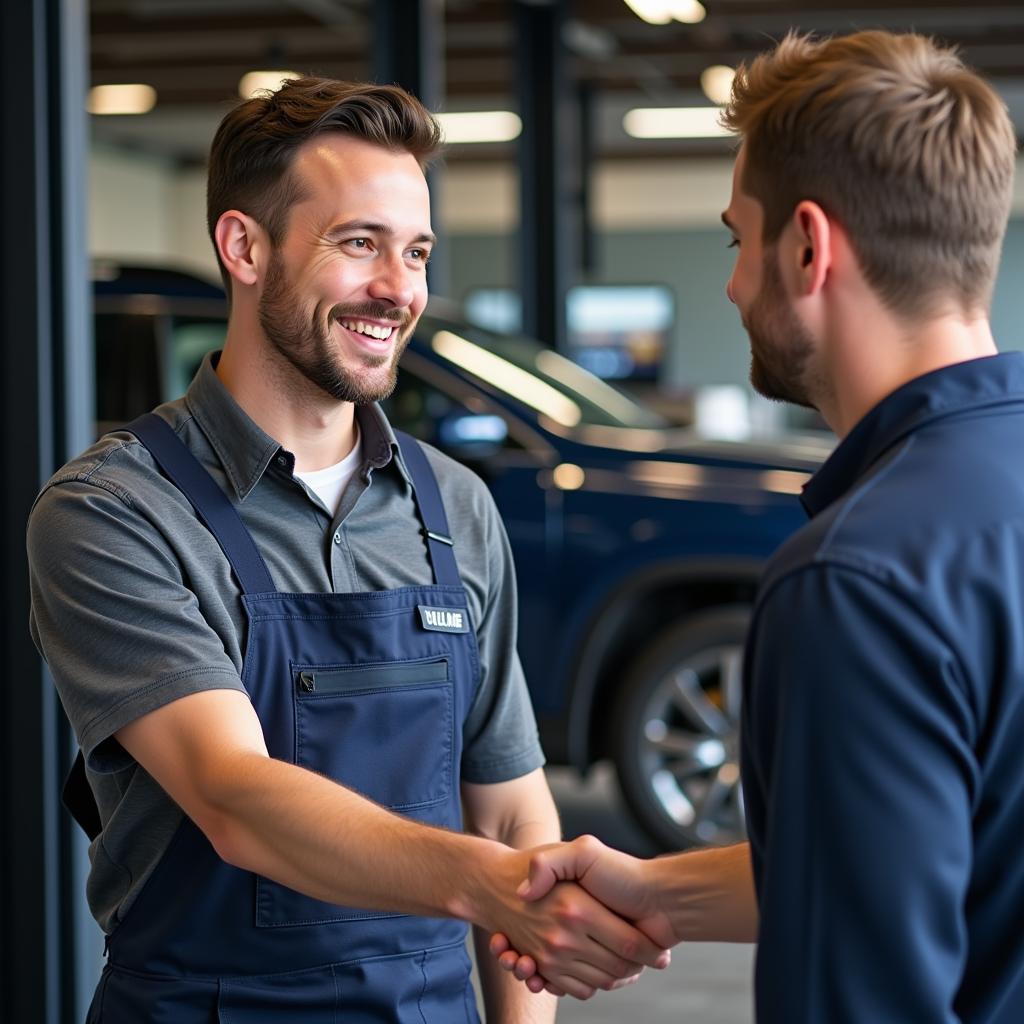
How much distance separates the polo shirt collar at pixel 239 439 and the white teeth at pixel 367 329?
0.38 feet

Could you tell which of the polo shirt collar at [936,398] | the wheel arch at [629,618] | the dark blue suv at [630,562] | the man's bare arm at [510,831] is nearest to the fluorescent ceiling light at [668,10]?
the dark blue suv at [630,562]

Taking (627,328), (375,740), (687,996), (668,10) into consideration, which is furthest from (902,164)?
(627,328)

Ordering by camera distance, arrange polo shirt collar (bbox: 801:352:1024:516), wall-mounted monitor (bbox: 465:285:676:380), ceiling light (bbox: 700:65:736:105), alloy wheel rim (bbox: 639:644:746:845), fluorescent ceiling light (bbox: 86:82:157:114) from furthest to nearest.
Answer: wall-mounted monitor (bbox: 465:285:676:380) → fluorescent ceiling light (bbox: 86:82:157:114) → ceiling light (bbox: 700:65:736:105) → alloy wheel rim (bbox: 639:644:746:845) → polo shirt collar (bbox: 801:352:1024:516)

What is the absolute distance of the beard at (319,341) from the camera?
211 centimetres

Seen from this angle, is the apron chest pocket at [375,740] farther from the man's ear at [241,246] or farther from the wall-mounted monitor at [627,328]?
the wall-mounted monitor at [627,328]

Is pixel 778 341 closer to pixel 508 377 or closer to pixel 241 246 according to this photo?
pixel 241 246

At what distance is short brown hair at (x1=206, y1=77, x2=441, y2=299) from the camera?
2.13 m

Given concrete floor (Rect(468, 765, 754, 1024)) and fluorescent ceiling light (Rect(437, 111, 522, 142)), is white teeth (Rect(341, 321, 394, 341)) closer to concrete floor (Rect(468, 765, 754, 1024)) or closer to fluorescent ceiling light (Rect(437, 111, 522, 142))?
concrete floor (Rect(468, 765, 754, 1024))

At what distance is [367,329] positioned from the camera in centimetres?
216

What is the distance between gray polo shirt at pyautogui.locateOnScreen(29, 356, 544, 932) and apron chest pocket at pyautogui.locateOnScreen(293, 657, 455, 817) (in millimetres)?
106

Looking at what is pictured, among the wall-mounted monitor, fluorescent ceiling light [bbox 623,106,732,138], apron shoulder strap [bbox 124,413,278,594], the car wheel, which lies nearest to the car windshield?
the car wheel

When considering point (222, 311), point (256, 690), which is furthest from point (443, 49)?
point (256, 690)

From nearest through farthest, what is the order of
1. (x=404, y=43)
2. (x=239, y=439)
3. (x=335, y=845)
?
(x=335, y=845) < (x=239, y=439) < (x=404, y=43)

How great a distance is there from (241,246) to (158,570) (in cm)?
52
